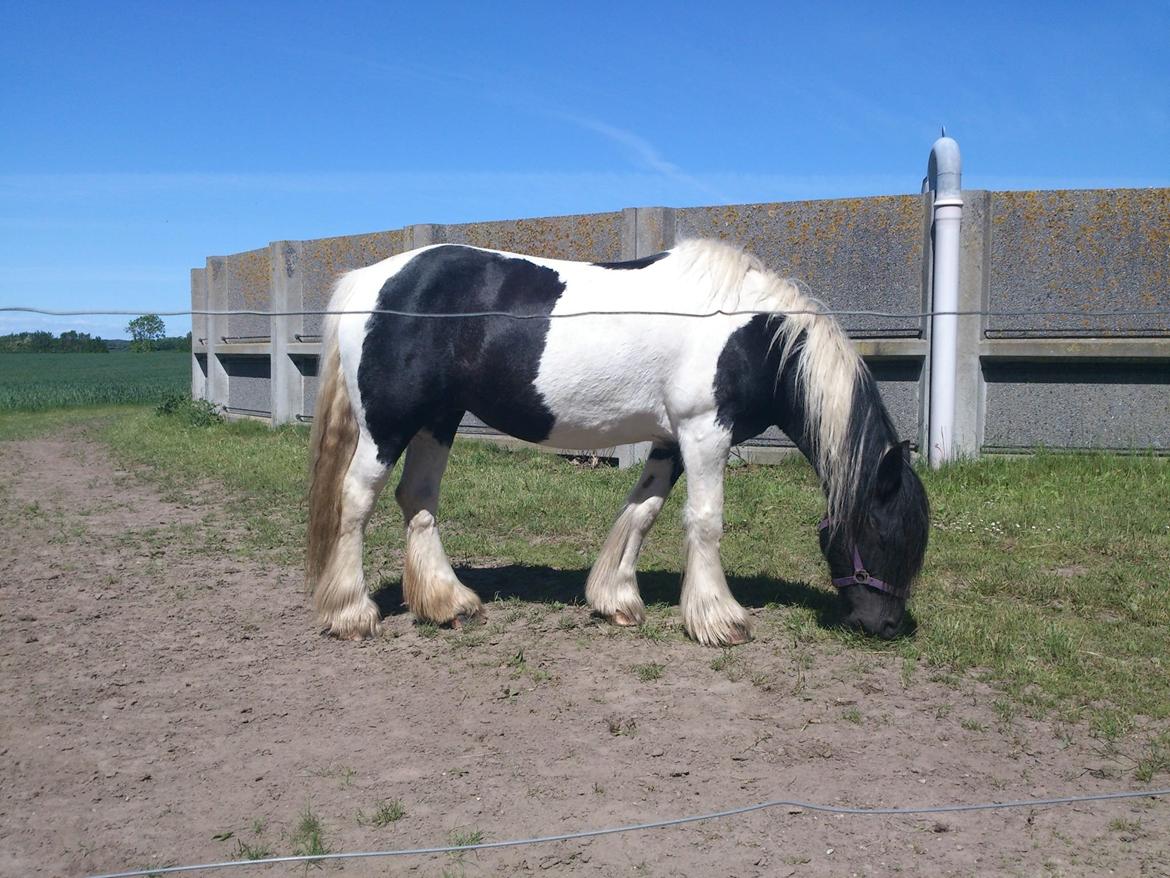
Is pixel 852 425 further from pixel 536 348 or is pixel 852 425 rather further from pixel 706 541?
pixel 536 348

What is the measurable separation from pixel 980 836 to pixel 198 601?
13.7 ft

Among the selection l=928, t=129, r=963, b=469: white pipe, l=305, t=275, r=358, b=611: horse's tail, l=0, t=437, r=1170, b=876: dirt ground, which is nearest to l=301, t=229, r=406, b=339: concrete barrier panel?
l=928, t=129, r=963, b=469: white pipe

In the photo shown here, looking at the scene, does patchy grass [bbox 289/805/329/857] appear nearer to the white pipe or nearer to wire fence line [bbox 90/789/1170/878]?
wire fence line [bbox 90/789/1170/878]

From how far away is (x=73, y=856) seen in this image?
2793 mm

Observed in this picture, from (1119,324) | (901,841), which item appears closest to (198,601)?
(901,841)

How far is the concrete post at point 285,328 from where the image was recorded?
12.2 meters

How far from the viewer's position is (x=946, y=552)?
19.9 feet

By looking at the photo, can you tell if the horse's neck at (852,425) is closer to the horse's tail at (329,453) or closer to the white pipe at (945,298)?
the horse's tail at (329,453)

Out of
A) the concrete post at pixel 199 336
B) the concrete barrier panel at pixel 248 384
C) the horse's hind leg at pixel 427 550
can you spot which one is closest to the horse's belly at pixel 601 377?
the horse's hind leg at pixel 427 550

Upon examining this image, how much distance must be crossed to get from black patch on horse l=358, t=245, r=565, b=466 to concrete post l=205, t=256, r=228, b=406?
10.5m

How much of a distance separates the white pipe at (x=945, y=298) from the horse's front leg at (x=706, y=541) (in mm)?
4036

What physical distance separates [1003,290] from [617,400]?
4842 millimetres

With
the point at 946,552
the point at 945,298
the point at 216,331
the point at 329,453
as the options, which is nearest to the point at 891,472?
the point at 946,552

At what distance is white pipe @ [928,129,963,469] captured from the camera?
791 centimetres
